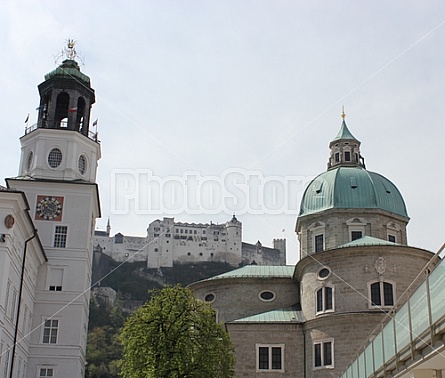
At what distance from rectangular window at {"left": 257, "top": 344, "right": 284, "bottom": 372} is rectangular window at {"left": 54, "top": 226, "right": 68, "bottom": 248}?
45.5 ft

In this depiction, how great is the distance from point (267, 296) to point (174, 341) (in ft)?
58.3

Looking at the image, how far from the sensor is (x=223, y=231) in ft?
468

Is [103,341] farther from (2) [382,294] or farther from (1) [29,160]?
(2) [382,294]

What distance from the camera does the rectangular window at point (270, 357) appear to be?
4016cm

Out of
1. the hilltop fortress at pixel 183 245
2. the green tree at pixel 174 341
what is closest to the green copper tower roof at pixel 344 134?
the green tree at pixel 174 341

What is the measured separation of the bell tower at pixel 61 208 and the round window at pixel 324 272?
14.7 m

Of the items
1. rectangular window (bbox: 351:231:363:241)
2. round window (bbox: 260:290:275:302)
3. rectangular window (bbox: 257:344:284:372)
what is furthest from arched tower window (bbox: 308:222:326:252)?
rectangular window (bbox: 257:344:284:372)

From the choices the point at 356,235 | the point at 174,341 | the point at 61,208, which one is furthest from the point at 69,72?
the point at 174,341

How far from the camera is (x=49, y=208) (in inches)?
1599

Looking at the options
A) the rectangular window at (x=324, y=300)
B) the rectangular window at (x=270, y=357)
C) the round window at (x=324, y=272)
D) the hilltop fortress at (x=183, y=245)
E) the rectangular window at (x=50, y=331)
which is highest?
the hilltop fortress at (x=183, y=245)

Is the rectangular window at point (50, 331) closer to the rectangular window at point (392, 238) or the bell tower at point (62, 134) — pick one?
the bell tower at point (62, 134)

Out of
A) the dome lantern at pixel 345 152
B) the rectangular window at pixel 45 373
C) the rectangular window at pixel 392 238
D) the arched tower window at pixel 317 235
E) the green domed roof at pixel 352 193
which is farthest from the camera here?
the dome lantern at pixel 345 152

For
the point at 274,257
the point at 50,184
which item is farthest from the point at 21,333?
the point at 274,257

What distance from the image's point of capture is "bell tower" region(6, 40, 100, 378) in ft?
125
